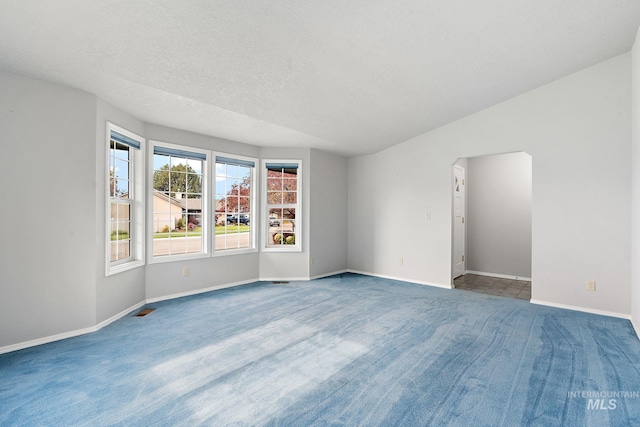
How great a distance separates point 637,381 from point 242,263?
15.7 feet

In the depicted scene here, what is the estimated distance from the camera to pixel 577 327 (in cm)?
342

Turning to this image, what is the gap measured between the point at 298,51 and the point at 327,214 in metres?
3.58

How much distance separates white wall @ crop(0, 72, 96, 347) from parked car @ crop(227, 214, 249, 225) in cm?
216

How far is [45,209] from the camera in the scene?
3.01 metres

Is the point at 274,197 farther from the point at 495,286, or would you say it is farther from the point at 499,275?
the point at 499,275

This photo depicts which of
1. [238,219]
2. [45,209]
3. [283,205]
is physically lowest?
[238,219]

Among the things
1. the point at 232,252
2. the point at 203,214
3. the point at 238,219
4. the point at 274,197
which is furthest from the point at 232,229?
the point at 274,197

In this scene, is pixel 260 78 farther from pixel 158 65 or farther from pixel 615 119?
pixel 615 119

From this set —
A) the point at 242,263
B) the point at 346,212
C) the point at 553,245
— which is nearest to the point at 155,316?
the point at 242,263

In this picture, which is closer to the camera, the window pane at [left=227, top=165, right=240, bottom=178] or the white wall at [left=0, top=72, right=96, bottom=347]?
the white wall at [left=0, top=72, right=96, bottom=347]

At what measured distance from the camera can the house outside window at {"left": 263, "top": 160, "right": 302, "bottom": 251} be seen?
5.71m

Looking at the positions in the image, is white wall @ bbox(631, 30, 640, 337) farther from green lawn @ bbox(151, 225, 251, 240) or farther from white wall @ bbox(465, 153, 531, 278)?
green lawn @ bbox(151, 225, 251, 240)

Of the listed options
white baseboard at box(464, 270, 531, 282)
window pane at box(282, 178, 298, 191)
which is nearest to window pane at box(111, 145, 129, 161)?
window pane at box(282, 178, 298, 191)

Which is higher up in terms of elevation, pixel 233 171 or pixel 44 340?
pixel 233 171
